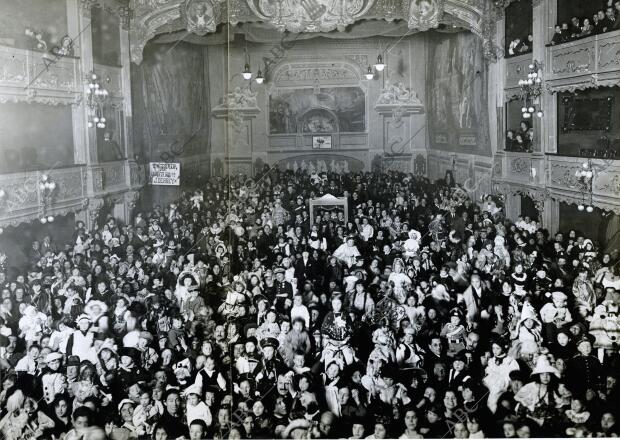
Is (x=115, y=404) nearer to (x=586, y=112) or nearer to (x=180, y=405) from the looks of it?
(x=180, y=405)

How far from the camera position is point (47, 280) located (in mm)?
7512

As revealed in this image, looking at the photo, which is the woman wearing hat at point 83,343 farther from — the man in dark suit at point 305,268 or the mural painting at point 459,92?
the mural painting at point 459,92

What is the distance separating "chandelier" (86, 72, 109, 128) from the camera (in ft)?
24.9

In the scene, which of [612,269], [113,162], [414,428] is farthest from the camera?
[113,162]


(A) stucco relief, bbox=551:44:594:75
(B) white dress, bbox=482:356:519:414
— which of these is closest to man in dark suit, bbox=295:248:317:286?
(B) white dress, bbox=482:356:519:414

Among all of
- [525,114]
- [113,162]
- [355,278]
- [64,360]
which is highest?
[525,114]

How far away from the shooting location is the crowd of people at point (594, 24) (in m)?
6.97

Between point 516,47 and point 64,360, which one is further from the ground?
point 516,47

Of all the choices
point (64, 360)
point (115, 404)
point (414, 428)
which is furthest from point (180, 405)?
point (414, 428)

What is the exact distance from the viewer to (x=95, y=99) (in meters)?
7.61

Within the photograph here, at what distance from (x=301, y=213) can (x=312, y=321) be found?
1398 millimetres

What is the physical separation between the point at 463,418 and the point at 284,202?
11.2ft

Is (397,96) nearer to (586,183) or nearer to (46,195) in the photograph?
(586,183)

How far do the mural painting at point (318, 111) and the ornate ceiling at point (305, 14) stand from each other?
0.79 meters
